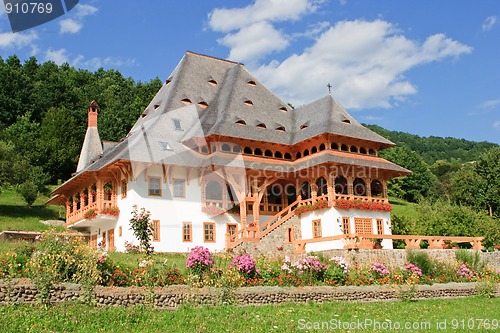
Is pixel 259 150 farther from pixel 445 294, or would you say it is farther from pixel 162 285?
pixel 162 285

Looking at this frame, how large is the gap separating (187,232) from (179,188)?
7.80 feet

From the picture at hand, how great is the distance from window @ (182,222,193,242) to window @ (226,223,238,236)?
2.18 meters

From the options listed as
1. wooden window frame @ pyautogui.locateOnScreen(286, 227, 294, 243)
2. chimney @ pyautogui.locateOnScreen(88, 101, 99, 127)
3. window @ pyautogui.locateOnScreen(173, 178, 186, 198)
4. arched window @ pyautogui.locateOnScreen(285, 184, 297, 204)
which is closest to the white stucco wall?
wooden window frame @ pyautogui.locateOnScreen(286, 227, 294, 243)

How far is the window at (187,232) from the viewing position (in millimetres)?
27719

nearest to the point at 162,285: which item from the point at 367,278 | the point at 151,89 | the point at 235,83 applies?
the point at 367,278

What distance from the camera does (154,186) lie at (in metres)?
27.6

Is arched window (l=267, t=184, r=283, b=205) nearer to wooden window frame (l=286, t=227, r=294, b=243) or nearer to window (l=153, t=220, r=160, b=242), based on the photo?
wooden window frame (l=286, t=227, r=294, b=243)

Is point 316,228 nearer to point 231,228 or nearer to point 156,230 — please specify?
point 231,228

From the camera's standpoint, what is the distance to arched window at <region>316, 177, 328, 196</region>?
30234 millimetres

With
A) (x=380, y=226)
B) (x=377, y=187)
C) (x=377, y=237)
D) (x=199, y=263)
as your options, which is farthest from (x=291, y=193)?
(x=199, y=263)

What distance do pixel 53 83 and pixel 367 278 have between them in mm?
50974

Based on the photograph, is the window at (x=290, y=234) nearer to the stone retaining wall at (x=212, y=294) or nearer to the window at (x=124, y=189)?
the window at (x=124, y=189)

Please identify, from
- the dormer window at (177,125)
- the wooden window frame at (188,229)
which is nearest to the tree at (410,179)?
the dormer window at (177,125)

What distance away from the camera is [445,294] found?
741 inches
